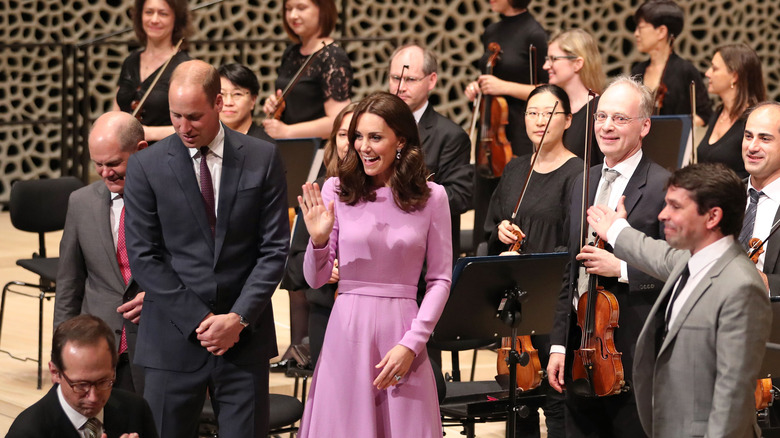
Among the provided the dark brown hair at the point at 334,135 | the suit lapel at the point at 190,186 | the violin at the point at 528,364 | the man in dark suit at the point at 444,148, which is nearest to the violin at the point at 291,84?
the man in dark suit at the point at 444,148

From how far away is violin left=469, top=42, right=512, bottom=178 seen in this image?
5.52 metres

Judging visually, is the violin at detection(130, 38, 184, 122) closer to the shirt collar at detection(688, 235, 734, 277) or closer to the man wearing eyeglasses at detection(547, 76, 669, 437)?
the man wearing eyeglasses at detection(547, 76, 669, 437)

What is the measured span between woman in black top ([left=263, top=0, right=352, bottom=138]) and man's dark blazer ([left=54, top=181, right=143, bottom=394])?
1.87m

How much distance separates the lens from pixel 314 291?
4.07 metres

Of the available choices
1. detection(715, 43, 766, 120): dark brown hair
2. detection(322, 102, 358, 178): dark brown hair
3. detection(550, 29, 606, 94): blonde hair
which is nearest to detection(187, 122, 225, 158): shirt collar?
detection(322, 102, 358, 178): dark brown hair

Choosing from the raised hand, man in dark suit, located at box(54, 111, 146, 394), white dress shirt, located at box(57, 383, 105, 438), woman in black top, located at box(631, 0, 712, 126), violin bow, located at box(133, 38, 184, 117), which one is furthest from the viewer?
woman in black top, located at box(631, 0, 712, 126)

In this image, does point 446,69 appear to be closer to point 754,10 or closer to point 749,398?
point 754,10

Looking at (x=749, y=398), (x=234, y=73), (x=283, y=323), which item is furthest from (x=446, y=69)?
(x=749, y=398)

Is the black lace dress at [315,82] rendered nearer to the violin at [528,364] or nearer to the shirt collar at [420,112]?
the shirt collar at [420,112]

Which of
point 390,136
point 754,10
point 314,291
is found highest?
point 754,10

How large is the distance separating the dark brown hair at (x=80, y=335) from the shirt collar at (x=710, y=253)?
149 centimetres

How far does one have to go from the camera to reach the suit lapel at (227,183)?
3.15m

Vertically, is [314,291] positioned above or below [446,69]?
below

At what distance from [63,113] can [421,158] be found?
5.49 meters
